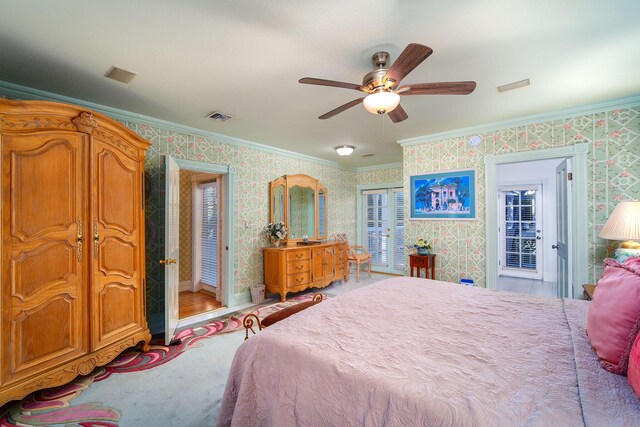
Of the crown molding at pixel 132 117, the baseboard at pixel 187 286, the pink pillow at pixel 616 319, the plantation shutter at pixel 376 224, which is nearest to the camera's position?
the pink pillow at pixel 616 319

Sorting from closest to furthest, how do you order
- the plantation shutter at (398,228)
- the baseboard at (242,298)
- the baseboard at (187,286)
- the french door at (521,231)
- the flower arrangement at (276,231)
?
the baseboard at (242,298)
the flower arrangement at (276,231)
the baseboard at (187,286)
the french door at (521,231)
the plantation shutter at (398,228)

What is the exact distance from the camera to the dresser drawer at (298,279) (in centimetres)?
440

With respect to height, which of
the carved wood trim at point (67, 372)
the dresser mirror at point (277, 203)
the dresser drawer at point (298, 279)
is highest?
the dresser mirror at point (277, 203)

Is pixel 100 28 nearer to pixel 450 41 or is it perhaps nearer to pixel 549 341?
pixel 450 41

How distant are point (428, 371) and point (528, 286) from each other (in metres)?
5.43

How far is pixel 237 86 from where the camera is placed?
252 cm

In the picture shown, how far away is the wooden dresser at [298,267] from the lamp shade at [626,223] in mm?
3602

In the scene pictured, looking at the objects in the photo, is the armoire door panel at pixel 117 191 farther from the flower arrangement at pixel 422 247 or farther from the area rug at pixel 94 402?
the flower arrangement at pixel 422 247

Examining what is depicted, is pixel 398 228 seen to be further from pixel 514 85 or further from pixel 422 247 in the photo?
pixel 514 85

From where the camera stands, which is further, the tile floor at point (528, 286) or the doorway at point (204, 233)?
the tile floor at point (528, 286)

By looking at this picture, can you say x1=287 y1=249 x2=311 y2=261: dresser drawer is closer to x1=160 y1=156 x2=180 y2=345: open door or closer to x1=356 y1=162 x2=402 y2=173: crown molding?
x1=160 y1=156 x2=180 y2=345: open door

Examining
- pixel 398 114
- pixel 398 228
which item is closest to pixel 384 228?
pixel 398 228

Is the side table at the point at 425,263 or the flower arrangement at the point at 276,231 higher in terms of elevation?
the flower arrangement at the point at 276,231

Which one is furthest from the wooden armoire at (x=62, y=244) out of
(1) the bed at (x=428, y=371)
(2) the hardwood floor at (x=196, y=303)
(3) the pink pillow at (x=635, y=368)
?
(3) the pink pillow at (x=635, y=368)
